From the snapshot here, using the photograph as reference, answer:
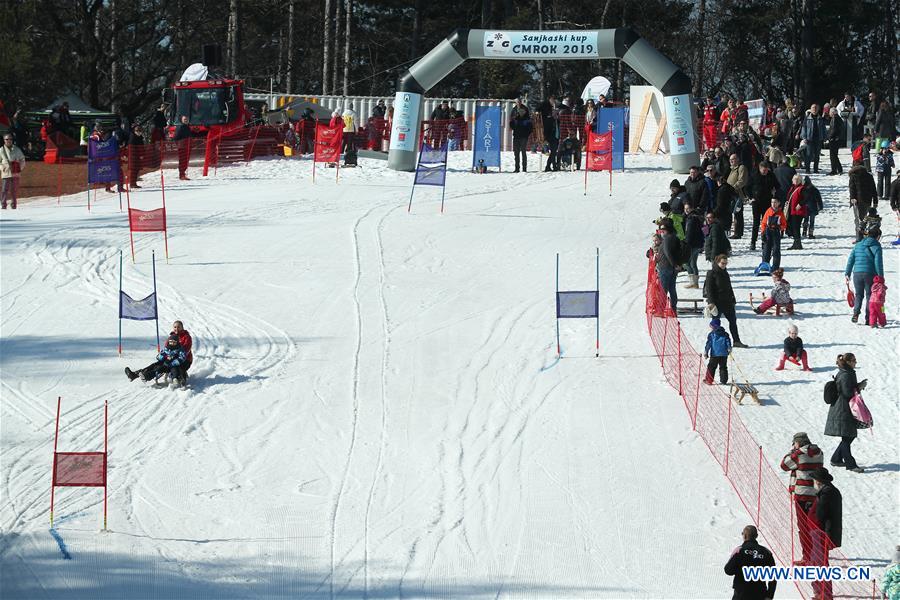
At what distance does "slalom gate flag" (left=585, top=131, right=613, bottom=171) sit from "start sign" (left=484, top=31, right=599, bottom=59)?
279 centimetres

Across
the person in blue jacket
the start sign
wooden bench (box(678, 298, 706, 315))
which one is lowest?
wooden bench (box(678, 298, 706, 315))

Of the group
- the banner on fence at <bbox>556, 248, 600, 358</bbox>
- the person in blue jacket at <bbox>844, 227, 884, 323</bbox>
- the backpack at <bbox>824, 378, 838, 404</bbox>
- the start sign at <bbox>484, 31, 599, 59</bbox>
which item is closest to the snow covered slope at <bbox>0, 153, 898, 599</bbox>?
the banner on fence at <bbox>556, 248, 600, 358</bbox>

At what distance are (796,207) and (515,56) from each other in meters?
10.4

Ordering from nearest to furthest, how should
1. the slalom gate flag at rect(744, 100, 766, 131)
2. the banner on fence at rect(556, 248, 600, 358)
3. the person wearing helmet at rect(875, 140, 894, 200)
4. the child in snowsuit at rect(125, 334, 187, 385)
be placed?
the child in snowsuit at rect(125, 334, 187, 385) < the banner on fence at rect(556, 248, 600, 358) < the person wearing helmet at rect(875, 140, 894, 200) < the slalom gate flag at rect(744, 100, 766, 131)

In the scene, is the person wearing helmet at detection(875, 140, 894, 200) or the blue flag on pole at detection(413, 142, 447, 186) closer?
the blue flag on pole at detection(413, 142, 447, 186)

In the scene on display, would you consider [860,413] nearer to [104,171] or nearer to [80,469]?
[80,469]

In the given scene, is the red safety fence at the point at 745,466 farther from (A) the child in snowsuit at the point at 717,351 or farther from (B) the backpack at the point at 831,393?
(B) the backpack at the point at 831,393

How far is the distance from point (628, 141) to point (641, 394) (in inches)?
766

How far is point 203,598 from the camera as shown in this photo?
11.2 meters

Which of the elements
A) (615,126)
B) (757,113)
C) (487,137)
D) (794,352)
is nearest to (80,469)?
(794,352)

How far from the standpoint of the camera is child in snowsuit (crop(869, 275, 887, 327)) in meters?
18.1

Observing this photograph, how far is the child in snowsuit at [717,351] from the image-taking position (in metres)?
15.7

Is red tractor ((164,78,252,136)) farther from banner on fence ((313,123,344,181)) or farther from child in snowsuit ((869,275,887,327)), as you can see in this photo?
child in snowsuit ((869,275,887,327))

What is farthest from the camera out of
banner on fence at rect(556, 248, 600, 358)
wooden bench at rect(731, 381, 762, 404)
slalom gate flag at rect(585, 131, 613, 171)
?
slalom gate flag at rect(585, 131, 613, 171)
